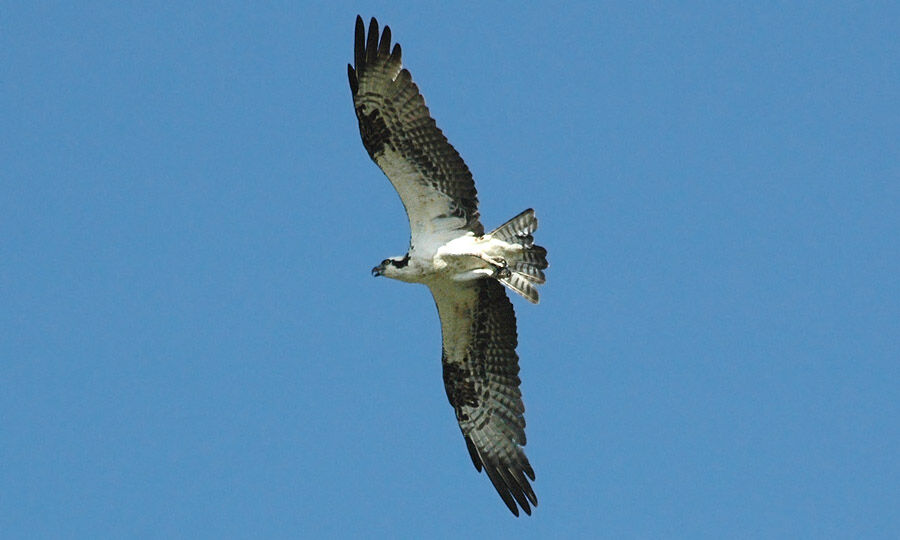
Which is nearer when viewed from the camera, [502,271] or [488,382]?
[502,271]

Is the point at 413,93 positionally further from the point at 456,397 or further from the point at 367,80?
the point at 456,397

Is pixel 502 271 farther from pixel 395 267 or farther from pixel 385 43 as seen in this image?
pixel 385 43

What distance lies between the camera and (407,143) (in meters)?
12.5

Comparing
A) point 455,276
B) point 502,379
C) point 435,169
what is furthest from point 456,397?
point 435,169

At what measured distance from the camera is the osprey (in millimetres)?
12336

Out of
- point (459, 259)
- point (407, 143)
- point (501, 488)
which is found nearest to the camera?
point (407, 143)

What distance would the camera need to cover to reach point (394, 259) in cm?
1295

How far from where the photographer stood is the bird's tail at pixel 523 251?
1298 centimetres

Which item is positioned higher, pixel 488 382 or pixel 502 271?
pixel 502 271

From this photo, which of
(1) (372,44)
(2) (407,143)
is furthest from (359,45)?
(2) (407,143)

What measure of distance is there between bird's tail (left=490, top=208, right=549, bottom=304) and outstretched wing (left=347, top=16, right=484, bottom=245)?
0.30 meters

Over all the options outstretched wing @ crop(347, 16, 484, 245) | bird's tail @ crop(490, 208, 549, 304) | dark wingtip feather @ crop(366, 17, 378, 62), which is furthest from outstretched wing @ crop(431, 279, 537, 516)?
dark wingtip feather @ crop(366, 17, 378, 62)

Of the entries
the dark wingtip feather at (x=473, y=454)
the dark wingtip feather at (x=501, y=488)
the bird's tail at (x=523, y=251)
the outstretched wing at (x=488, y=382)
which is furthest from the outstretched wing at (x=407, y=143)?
the dark wingtip feather at (x=501, y=488)

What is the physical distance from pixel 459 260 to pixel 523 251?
66 cm
